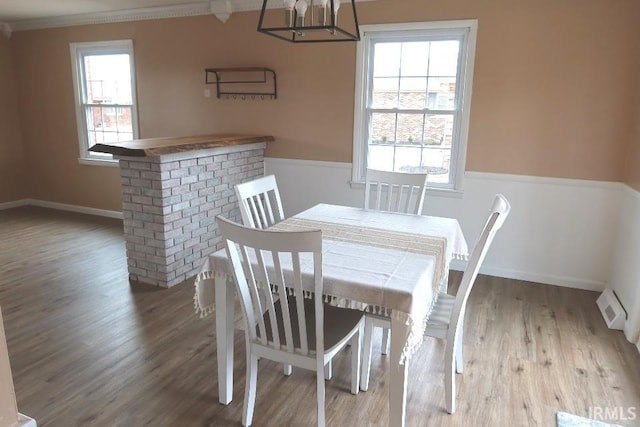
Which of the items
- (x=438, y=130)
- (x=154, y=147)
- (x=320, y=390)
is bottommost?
(x=320, y=390)

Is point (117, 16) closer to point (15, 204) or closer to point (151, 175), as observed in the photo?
point (151, 175)

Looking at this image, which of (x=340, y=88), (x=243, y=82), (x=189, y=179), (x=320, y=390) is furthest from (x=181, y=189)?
(x=320, y=390)

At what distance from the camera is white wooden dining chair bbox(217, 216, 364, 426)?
60.8 inches

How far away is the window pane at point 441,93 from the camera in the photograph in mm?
3668

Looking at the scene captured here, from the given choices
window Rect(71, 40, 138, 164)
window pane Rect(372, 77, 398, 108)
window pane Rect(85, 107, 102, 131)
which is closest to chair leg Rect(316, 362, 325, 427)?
window pane Rect(372, 77, 398, 108)

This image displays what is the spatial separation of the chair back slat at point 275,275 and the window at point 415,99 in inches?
90.2

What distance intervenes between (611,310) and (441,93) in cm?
205

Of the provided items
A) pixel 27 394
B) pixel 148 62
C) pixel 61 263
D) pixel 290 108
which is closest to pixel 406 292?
pixel 27 394

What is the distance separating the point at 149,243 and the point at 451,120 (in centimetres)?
265

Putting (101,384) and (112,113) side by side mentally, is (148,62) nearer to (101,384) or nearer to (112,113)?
(112,113)

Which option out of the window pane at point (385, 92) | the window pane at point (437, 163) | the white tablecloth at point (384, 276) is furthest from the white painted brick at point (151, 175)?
the window pane at point (437, 163)

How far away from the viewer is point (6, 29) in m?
5.49

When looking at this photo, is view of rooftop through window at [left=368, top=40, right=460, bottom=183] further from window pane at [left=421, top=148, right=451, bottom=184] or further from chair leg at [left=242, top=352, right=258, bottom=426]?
chair leg at [left=242, top=352, right=258, bottom=426]

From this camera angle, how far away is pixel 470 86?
3518mm
